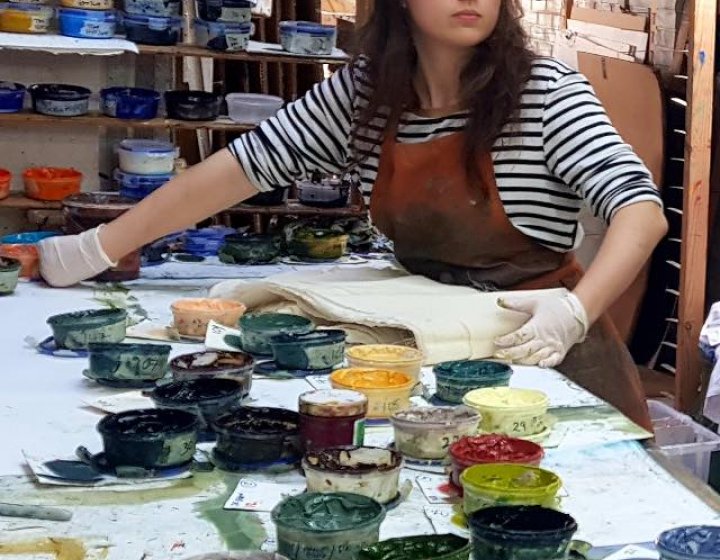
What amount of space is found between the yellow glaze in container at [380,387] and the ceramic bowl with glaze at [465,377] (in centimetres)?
6

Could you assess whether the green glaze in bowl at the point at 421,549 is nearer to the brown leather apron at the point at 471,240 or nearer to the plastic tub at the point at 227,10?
the brown leather apron at the point at 471,240

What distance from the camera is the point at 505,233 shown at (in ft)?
8.13

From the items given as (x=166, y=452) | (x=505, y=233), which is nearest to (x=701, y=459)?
(x=505, y=233)

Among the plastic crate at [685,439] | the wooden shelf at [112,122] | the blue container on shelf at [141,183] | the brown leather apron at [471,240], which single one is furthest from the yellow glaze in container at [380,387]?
the wooden shelf at [112,122]

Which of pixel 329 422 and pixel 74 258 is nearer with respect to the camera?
pixel 329 422

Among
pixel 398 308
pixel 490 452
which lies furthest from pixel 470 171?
pixel 490 452

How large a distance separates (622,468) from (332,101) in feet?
4.26

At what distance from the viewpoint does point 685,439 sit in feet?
10.9

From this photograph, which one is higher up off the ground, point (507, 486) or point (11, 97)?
point (11, 97)

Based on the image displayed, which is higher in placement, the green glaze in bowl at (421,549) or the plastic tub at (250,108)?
the plastic tub at (250,108)

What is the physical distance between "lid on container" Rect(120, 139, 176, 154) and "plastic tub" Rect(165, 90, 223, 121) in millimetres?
93

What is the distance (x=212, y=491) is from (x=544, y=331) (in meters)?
0.82

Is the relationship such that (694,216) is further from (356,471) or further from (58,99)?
(356,471)

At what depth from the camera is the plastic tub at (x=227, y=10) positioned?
363cm
